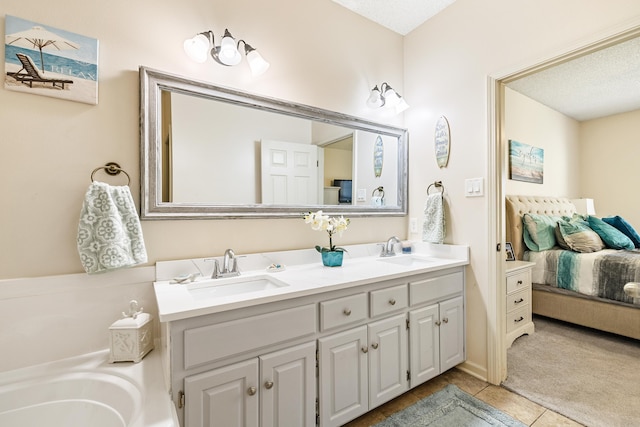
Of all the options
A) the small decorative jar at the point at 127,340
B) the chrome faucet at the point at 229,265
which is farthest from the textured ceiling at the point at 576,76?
the small decorative jar at the point at 127,340

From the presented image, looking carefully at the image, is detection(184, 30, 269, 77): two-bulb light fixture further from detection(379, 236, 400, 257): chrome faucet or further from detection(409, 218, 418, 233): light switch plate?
detection(409, 218, 418, 233): light switch plate

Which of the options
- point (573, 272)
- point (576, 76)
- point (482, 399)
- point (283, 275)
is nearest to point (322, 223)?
point (283, 275)

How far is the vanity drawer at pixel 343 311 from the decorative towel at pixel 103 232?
0.89 m

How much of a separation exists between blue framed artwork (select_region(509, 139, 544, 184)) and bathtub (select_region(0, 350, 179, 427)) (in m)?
3.95

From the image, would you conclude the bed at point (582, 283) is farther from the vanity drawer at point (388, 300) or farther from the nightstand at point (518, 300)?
the vanity drawer at point (388, 300)

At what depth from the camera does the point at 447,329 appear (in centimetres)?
184

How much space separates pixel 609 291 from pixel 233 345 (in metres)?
3.21

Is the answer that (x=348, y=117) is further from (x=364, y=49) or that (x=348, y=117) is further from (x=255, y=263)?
(x=255, y=263)

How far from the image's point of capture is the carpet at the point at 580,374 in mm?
1591

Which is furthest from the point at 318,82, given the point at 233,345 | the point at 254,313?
the point at 233,345

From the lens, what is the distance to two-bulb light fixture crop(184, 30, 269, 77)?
1.46 meters

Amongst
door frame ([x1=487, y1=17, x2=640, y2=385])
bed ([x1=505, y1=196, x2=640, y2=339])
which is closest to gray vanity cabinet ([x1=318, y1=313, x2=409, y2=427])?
door frame ([x1=487, y1=17, x2=640, y2=385])

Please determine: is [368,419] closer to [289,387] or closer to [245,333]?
[289,387]

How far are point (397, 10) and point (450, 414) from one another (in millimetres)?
2691
